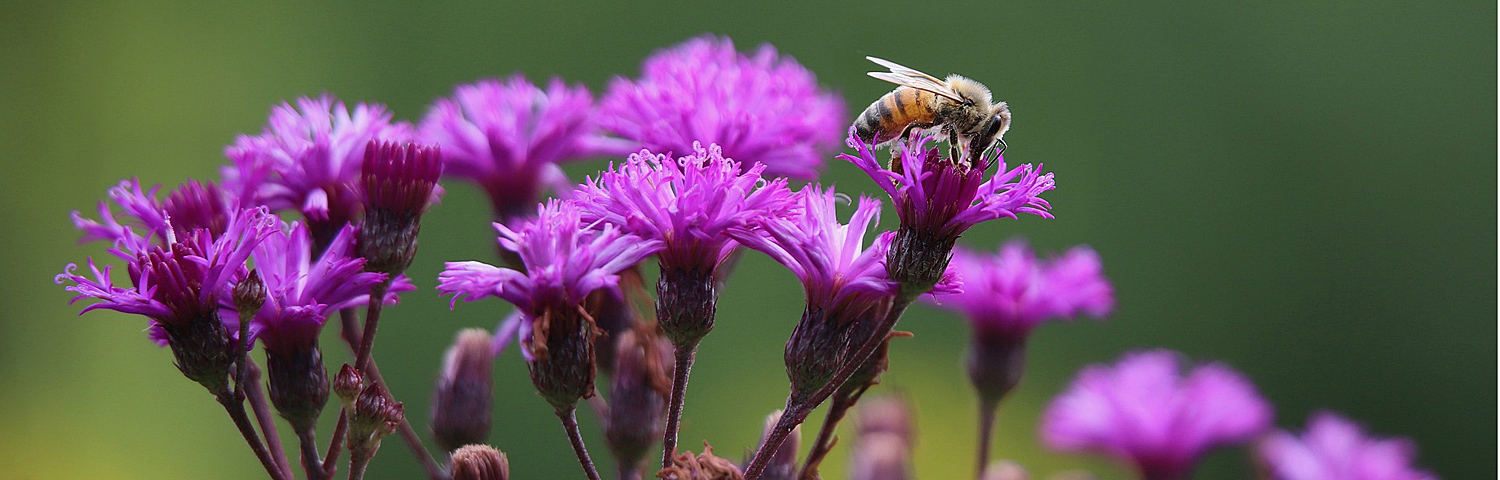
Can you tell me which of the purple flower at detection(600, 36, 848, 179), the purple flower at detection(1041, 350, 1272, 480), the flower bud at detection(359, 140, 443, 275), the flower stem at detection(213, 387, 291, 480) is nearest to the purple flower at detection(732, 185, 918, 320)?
the purple flower at detection(600, 36, 848, 179)

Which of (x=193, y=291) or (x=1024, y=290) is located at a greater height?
(x=1024, y=290)

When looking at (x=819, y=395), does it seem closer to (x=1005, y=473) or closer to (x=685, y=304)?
(x=685, y=304)

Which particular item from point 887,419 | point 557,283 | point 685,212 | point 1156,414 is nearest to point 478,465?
point 557,283

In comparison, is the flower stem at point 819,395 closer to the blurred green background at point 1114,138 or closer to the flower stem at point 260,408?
the flower stem at point 260,408

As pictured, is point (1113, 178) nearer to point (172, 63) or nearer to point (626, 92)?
point (172, 63)

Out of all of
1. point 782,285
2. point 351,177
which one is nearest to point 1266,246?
point 782,285
